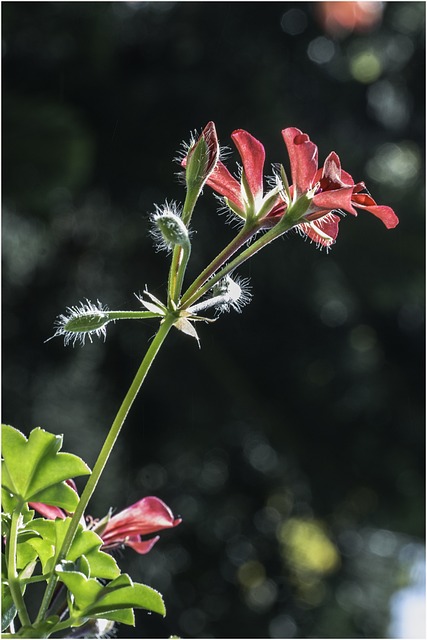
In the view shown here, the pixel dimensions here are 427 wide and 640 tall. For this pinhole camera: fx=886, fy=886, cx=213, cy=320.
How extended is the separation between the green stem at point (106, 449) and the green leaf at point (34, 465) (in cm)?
1

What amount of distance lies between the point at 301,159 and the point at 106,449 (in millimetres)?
81

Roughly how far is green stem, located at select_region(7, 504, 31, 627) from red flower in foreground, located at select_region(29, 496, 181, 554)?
1.7 inches

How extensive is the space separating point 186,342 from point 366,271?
311 mm

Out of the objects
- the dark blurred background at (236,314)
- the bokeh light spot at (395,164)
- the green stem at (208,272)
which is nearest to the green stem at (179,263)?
the green stem at (208,272)

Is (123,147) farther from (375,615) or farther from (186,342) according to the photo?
(375,615)

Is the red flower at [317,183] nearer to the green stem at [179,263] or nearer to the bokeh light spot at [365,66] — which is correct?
the green stem at [179,263]

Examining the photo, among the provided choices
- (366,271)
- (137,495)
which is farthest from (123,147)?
(137,495)

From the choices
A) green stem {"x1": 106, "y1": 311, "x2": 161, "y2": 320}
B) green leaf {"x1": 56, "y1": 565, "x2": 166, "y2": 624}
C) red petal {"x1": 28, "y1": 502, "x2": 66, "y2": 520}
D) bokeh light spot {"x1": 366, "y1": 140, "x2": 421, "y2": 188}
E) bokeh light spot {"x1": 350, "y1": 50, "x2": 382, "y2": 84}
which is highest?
bokeh light spot {"x1": 350, "y1": 50, "x2": 382, "y2": 84}

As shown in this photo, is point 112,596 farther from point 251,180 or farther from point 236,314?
point 236,314

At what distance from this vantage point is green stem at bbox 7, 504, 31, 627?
0.61ft

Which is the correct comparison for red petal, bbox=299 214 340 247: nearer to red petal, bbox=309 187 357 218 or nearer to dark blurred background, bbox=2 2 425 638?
red petal, bbox=309 187 357 218

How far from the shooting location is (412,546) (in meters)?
1.72

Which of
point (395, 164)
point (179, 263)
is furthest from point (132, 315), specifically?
point (395, 164)

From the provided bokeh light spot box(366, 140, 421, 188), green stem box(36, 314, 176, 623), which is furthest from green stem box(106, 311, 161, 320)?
bokeh light spot box(366, 140, 421, 188)
